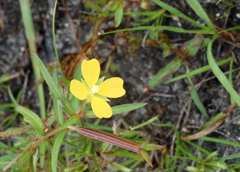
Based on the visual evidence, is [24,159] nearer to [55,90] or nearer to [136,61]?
[55,90]

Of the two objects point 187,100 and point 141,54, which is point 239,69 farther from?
point 141,54

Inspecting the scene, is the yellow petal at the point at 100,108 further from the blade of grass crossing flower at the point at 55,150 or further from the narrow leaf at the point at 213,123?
the narrow leaf at the point at 213,123

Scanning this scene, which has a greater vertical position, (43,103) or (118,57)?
(118,57)

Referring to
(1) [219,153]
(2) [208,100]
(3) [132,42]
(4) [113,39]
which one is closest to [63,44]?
(4) [113,39]

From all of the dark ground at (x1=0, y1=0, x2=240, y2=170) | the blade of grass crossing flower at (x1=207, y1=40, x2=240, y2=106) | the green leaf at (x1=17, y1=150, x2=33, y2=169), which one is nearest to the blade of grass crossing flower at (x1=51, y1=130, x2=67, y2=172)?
the green leaf at (x1=17, y1=150, x2=33, y2=169)

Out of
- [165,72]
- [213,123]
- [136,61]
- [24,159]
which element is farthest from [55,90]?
[213,123]

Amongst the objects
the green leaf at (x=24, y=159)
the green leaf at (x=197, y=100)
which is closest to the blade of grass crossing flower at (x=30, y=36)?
the green leaf at (x=24, y=159)
